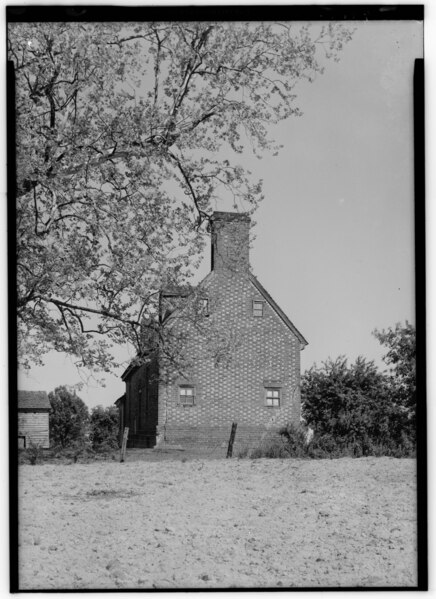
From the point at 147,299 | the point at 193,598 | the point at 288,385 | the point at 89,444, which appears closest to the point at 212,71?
the point at 147,299

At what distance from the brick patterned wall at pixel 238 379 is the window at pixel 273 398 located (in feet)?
0.10

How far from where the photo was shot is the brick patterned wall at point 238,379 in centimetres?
685

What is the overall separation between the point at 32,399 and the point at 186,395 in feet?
3.94

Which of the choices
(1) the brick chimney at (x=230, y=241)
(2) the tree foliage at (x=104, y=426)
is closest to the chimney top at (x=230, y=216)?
(1) the brick chimney at (x=230, y=241)

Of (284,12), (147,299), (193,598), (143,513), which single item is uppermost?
(284,12)

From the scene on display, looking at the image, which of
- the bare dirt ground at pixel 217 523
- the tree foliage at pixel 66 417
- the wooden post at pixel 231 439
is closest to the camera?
the bare dirt ground at pixel 217 523

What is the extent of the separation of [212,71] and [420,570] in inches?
163

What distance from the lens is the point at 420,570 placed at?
653cm

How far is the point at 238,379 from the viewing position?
22.7ft

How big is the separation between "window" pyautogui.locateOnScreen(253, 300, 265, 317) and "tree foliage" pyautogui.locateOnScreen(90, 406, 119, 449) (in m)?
1.32

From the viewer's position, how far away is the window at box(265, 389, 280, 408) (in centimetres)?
683

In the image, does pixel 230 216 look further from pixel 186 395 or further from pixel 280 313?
pixel 186 395

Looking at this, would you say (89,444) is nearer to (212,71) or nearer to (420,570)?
(420,570)

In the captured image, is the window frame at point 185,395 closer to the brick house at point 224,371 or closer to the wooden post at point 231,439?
the brick house at point 224,371
